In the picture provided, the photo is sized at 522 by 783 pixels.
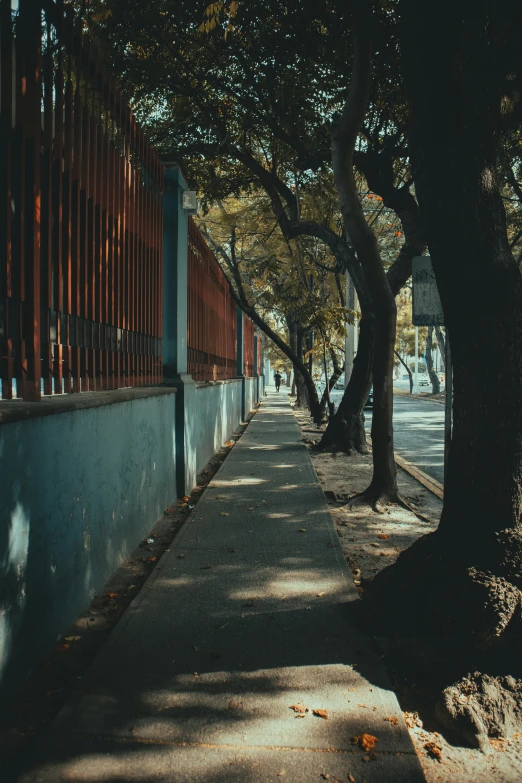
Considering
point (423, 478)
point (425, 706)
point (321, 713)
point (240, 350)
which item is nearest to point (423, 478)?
point (423, 478)

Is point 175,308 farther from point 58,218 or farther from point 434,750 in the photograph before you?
point 434,750

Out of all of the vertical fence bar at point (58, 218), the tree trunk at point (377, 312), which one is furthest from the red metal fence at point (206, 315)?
the vertical fence bar at point (58, 218)

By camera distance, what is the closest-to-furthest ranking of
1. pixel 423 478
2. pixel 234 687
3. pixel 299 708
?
Result: pixel 299 708 < pixel 234 687 < pixel 423 478

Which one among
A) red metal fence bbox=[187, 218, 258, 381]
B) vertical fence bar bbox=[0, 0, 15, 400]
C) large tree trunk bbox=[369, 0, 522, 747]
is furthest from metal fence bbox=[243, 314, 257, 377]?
vertical fence bar bbox=[0, 0, 15, 400]

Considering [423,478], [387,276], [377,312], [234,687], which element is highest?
[387,276]

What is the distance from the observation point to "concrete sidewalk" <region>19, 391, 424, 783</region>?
2475mm

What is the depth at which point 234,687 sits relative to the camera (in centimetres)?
304

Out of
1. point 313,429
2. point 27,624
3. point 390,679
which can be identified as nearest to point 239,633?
point 390,679

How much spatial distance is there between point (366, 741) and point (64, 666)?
156 cm

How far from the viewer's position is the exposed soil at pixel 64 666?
2762mm

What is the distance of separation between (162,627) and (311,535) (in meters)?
2.29

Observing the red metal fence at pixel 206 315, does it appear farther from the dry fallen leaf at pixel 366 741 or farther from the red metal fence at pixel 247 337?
the dry fallen leaf at pixel 366 741

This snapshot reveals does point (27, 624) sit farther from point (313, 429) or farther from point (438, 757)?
point (313, 429)

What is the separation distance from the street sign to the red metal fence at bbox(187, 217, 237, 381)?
12.5ft
